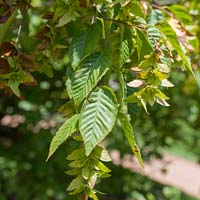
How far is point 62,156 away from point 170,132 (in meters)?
0.85

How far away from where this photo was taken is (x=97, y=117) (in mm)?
1151

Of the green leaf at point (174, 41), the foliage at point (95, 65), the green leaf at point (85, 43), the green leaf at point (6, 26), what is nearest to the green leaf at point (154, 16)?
the foliage at point (95, 65)

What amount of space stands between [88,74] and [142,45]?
0.16 metres

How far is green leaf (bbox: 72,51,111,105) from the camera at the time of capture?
3.88ft

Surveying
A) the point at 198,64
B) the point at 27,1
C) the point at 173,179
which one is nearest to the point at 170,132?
the point at 198,64

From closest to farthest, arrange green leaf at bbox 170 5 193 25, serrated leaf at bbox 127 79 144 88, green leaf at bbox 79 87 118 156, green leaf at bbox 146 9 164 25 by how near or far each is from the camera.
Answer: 1. green leaf at bbox 79 87 118 156
2. serrated leaf at bbox 127 79 144 88
3. green leaf at bbox 146 9 164 25
4. green leaf at bbox 170 5 193 25

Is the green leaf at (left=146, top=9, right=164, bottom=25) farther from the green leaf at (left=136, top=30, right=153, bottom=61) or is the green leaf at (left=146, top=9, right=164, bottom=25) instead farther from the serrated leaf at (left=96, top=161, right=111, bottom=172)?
the serrated leaf at (left=96, top=161, right=111, bottom=172)

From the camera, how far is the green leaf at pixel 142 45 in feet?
4.17

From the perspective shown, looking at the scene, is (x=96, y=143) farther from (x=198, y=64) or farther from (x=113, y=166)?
(x=113, y=166)

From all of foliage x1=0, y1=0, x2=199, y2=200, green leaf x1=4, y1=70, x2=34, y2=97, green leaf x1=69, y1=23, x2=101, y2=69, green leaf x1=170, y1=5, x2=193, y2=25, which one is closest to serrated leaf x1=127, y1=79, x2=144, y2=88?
foliage x1=0, y1=0, x2=199, y2=200

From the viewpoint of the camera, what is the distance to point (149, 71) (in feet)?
4.10

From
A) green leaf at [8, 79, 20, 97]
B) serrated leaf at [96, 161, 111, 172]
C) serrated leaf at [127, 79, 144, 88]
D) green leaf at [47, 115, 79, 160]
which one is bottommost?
serrated leaf at [96, 161, 111, 172]

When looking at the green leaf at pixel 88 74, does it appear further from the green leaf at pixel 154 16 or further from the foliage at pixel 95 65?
the green leaf at pixel 154 16

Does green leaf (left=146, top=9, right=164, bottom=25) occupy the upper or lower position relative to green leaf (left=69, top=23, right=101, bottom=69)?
lower
